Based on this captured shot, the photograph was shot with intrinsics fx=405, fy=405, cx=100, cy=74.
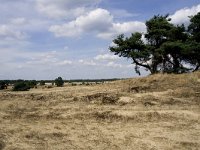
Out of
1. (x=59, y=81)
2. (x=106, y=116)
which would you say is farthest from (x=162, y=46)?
(x=106, y=116)

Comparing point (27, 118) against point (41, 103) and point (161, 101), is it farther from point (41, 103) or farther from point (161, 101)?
point (161, 101)

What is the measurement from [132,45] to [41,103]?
656 inches

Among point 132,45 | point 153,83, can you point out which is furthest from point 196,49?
point 153,83

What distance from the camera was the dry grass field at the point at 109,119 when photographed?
11.4 metres

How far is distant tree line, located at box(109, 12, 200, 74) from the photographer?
105ft

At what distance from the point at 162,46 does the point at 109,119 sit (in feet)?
60.4

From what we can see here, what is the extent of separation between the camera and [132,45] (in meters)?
33.7

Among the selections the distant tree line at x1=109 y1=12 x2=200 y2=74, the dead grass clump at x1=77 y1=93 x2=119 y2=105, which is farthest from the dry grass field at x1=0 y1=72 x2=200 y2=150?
the distant tree line at x1=109 y1=12 x2=200 y2=74

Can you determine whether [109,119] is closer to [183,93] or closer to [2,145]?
[2,145]

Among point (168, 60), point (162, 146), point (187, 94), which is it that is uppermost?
point (168, 60)

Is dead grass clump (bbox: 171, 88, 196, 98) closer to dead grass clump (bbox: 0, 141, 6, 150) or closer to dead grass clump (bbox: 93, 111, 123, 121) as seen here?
dead grass clump (bbox: 93, 111, 123, 121)

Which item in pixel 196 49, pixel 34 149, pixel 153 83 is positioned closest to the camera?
pixel 34 149

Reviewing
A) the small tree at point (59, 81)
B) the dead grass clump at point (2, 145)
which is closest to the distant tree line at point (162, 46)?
the small tree at point (59, 81)

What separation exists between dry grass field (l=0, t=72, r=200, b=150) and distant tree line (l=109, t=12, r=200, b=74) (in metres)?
11.3
